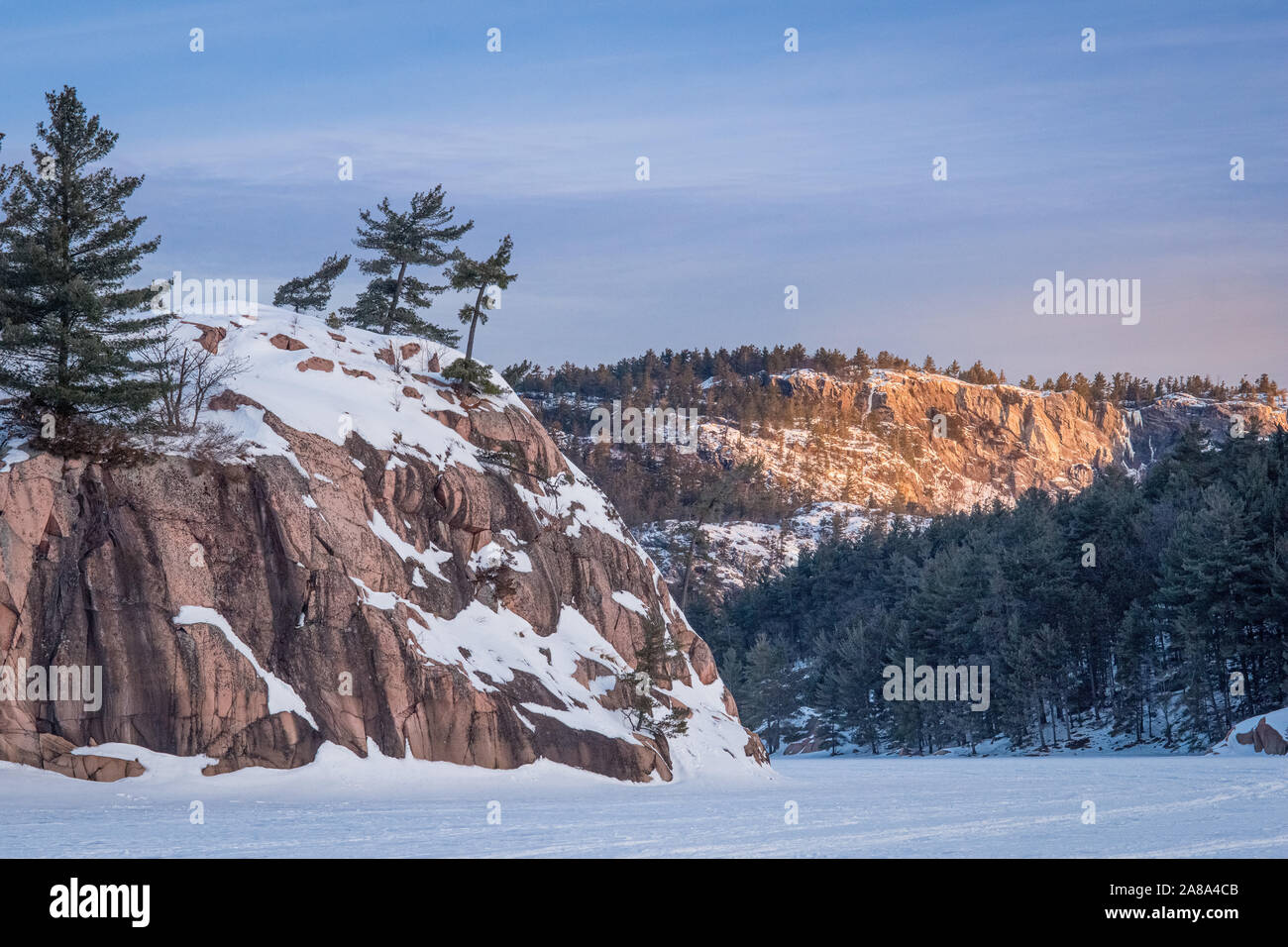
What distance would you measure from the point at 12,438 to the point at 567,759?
746 inches

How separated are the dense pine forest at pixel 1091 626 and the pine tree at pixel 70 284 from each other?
2189 inches

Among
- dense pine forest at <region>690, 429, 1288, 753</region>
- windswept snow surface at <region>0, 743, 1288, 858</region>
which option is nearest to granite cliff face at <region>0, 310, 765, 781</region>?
windswept snow surface at <region>0, 743, 1288, 858</region>

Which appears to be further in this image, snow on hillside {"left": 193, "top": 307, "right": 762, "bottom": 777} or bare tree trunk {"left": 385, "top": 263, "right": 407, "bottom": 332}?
bare tree trunk {"left": 385, "top": 263, "right": 407, "bottom": 332}

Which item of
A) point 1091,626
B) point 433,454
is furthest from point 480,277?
point 1091,626

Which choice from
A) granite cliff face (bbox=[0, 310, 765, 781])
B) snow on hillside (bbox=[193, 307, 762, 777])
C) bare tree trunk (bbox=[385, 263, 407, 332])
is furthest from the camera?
bare tree trunk (bbox=[385, 263, 407, 332])

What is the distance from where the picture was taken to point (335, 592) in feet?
117

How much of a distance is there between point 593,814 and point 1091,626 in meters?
64.3

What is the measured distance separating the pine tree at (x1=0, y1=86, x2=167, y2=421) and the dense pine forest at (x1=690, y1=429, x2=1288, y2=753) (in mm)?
55599

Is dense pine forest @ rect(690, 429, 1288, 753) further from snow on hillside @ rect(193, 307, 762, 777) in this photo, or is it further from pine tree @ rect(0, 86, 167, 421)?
pine tree @ rect(0, 86, 167, 421)

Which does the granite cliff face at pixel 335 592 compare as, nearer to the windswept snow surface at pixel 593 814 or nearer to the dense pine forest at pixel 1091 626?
the windswept snow surface at pixel 593 814

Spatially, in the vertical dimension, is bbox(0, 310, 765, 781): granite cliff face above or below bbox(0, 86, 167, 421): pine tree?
below

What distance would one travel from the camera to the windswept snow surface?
19.7 meters
